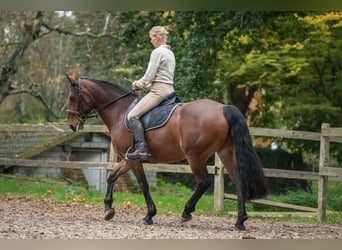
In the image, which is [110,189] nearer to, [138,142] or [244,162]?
[138,142]

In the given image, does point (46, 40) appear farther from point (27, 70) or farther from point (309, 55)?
point (309, 55)

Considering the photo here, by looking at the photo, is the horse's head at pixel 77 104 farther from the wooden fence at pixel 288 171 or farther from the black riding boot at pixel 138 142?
the wooden fence at pixel 288 171

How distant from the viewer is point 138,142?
20.8ft

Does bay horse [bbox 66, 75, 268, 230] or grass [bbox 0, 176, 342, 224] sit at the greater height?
bay horse [bbox 66, 75, 268, 230]

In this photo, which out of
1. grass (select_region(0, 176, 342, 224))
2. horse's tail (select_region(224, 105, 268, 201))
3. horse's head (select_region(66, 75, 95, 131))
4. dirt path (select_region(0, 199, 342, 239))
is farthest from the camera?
grass (select_region(0, 176, 342, 224))

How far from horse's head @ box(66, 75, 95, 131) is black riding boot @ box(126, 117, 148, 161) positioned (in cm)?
64

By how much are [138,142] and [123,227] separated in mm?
835

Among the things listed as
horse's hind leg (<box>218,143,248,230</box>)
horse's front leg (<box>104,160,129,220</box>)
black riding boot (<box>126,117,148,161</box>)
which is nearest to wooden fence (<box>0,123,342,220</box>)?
horse's hind leg (<box>218,143,248,230</box>)

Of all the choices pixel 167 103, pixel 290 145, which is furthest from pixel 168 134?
pixel 290 145

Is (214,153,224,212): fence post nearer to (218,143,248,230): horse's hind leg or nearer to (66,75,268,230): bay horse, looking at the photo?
(66,75,268,230): bay horse

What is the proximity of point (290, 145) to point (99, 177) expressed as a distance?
3.84 m

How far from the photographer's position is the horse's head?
6711 millimetres

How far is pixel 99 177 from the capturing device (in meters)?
10.7
